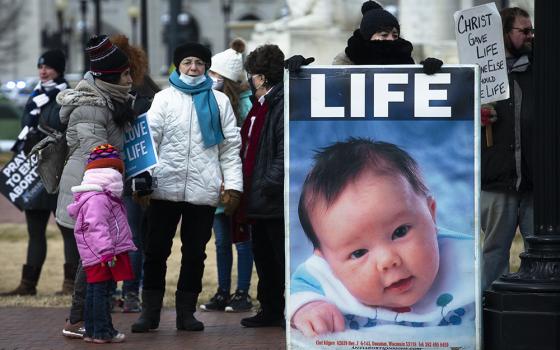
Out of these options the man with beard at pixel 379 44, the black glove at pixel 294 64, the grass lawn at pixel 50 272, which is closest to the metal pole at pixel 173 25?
the grass lawn at pixel 50 272

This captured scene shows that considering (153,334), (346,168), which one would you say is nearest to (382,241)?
(346,168)

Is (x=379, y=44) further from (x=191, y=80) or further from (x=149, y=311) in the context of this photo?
(x=149, y=311)

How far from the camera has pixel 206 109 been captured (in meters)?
9.09

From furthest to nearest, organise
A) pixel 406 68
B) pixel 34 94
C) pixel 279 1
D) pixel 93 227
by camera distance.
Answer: pixel 279 1 → pixel 34 94 → pixel 93 227 → pixel 406 68

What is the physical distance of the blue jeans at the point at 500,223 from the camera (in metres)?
8.98

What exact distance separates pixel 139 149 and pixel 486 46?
2.20m

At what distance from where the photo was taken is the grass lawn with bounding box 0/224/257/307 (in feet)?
37.0

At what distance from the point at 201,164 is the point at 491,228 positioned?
1.83 m

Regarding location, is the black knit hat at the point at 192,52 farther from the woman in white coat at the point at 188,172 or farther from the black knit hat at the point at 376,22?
the black knit hat at the point at 376,22

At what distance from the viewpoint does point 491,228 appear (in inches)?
357

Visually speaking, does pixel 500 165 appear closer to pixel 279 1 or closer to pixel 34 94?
pixel 34 94

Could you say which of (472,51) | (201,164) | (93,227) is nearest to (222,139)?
(201,164)

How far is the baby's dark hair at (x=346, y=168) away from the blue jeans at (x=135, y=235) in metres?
2.66

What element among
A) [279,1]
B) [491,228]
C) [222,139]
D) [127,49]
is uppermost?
[279,1]
